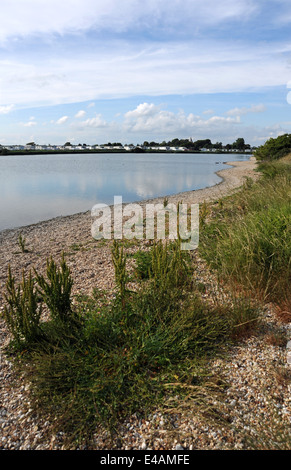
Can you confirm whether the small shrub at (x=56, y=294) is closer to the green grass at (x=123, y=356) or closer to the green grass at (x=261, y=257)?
the green grass at (x=123, y=356)

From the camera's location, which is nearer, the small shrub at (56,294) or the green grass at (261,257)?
the small shrub at (56,294)

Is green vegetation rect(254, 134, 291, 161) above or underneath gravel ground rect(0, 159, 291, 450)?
above

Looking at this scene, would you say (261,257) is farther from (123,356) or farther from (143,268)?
(123,356)

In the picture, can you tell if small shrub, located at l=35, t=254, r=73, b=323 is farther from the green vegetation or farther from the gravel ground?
the green vegetation

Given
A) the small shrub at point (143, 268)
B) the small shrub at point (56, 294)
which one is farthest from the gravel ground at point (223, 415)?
the small shrub at point (143, 268)

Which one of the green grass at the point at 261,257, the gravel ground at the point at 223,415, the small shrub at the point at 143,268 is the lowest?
the gravel ground at the point at 223,415

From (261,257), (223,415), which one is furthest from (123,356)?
(261,257)

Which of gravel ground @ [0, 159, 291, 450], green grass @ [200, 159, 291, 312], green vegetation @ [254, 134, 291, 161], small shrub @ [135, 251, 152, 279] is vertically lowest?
gravel ground @ [0, 159, 291, 450]

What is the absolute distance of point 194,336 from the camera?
3381mm

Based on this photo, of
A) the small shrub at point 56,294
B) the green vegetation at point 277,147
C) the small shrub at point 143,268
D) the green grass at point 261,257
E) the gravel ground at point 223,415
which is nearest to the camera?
the gravel ground at point 223,415

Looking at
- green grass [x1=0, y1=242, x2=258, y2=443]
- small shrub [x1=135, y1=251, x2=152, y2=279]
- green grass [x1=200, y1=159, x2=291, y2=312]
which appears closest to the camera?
green grass [x1=0, y1=242, x2=258, y2=443]

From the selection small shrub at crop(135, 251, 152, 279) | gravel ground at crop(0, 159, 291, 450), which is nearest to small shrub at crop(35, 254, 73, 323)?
gravel ground at crop(0, 159, 291, 450)

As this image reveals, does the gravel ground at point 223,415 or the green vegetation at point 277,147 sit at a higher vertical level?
the green vegetation at point 277,147

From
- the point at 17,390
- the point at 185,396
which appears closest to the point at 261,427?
the point at 185,396
